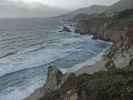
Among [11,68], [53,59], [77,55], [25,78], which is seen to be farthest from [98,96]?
[77,55]

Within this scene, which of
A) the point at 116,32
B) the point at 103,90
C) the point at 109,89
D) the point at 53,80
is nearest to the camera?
the point at 109,89

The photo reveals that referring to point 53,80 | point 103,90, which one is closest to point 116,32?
point 53,80

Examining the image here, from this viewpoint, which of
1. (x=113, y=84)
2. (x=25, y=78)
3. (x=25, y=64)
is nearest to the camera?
(x=113, y=84)

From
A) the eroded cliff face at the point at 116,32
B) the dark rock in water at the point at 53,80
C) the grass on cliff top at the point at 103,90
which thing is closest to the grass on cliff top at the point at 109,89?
the grass on cliff top at the point at 103,90

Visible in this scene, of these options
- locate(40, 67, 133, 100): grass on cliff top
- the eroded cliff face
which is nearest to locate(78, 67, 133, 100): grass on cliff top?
locate(40, 67, 133, 100): grass on cliff top

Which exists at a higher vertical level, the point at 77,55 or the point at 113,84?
the point at 113,84

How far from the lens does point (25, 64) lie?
37844mm

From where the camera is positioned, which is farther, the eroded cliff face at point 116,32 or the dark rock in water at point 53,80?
the eroded cliff face at point 116,32

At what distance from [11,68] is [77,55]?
1481 centimetres

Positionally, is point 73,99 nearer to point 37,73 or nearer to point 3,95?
point 3,95

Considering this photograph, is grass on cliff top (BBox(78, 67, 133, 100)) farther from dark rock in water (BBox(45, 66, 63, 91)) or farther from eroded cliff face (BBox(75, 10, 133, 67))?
eroded cliff face (BBox(75, 10, 133, 67))

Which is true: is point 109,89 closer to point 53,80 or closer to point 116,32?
point 53,80

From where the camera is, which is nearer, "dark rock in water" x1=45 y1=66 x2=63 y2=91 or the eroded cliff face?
"dark rock in water" x1=45 y1=66 x2=63 y2=91

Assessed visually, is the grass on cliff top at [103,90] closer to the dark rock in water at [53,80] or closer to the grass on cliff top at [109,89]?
the grass on cliff top at [109,89]
